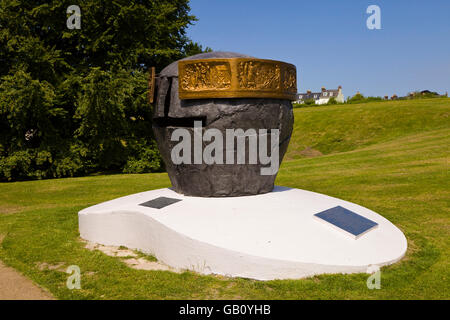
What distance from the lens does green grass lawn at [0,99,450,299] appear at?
16.3 ft

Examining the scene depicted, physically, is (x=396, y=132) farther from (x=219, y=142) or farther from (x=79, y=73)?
(x=219, y=142)

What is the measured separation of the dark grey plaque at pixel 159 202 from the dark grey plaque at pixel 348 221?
2589 millimetres

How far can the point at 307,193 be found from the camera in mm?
7848

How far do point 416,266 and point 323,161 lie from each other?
14132 mm

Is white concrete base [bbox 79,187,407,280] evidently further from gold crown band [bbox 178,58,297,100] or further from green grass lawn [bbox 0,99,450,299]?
gold crown band [bbox 178,58,297,100]

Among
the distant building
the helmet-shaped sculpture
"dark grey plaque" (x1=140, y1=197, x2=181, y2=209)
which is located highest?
the distant building

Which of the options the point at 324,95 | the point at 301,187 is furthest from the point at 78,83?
the point at 324,95

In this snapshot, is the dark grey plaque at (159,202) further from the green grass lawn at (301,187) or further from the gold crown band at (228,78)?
the gold crown band at (228,78)

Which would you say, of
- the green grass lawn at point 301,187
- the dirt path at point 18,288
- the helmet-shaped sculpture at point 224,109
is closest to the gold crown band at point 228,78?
the helmet-shaped sculpture at point 224,109

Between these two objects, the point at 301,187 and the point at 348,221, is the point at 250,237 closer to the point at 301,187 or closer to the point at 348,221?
the point at 348,221

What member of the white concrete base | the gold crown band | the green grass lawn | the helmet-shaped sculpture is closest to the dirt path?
the green grass lawn

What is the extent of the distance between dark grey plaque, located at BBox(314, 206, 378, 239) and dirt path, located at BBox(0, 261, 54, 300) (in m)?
4.25

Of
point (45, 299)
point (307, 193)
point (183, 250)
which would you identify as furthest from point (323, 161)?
point (45, 299)

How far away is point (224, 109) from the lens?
6734 millimetres
